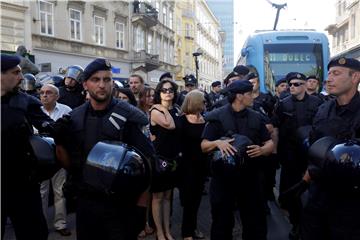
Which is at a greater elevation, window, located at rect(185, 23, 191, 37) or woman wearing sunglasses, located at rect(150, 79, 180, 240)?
window, located at rect(185, 23, 191, 37)

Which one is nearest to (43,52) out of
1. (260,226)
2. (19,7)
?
(19,7)

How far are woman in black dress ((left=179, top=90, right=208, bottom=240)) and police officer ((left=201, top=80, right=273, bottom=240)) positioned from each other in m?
0.86

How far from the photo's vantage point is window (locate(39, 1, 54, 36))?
19641 millimetres

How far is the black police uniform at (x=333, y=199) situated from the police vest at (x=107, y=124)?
143 cm

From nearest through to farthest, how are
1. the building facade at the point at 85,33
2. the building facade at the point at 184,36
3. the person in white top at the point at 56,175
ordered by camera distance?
the person in white top at the point at 56,175 < the building facade at the point at 85,33 < the building facade at the point at 184,36

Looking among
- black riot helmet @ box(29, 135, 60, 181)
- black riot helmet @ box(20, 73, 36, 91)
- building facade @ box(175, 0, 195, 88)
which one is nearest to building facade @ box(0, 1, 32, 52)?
black riot helmet @ box(20, 73, 36, 91)

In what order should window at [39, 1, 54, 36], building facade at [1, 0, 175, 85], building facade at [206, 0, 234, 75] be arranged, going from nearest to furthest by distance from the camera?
building facade at [1, 0, 175, 85] → window at [39, 1, 54, 36] → building facade at [206, 0, 234, 75]

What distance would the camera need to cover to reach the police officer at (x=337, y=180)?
9.74 ft

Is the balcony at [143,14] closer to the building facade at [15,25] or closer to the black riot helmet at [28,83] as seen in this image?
the building facade at [15,25]

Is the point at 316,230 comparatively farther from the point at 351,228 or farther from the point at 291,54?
the point at 291,54

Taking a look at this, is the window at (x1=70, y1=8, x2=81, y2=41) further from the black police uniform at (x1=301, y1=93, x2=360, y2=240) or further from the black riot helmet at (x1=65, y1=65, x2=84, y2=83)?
the black police uniform at (x1=301, y1=93, x2=360, y2=240)

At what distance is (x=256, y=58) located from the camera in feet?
38.2

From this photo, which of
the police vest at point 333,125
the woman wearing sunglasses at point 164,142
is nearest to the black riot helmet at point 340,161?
the police vest at point 333,125

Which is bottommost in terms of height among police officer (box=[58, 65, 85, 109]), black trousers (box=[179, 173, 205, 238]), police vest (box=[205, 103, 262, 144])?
black trousers (box=[179, 173, 205, 238])
